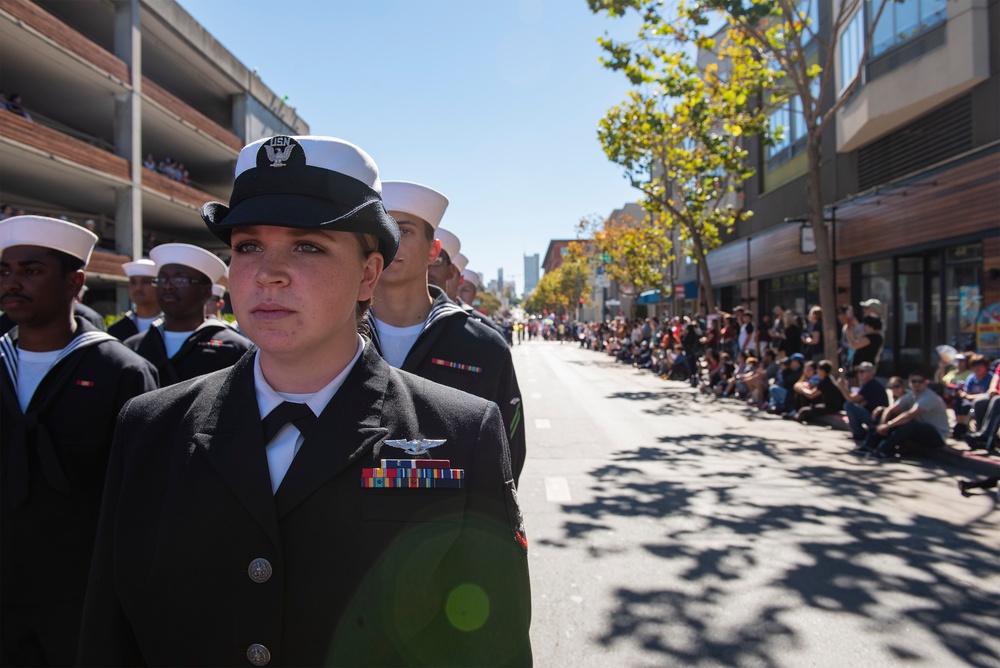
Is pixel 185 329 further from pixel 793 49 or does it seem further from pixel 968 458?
pixel 793 49

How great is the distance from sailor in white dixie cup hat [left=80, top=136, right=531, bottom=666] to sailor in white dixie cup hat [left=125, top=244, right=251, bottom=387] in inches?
104

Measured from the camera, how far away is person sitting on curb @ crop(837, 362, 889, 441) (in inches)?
393

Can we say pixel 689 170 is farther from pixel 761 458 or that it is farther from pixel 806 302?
pixel 761 458

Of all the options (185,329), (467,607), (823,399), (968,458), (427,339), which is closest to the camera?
(467,607)

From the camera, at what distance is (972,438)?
29.3 feet

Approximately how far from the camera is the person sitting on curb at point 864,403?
32.8 ft

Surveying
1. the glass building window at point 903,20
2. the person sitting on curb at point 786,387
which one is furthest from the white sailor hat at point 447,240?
the glass building window at point 903,20

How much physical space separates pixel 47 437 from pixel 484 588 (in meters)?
1.96

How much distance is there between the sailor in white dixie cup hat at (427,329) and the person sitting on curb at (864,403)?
27.1 ft

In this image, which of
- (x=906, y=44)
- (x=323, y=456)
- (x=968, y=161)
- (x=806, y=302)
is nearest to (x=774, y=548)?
(x=323, y=456)

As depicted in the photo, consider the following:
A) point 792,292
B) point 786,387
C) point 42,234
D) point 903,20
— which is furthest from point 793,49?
point 42,234

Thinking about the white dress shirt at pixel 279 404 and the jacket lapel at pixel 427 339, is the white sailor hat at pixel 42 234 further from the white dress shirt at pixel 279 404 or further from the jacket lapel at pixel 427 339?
the white dress shirt at pixel 279 404

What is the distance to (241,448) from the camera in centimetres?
155

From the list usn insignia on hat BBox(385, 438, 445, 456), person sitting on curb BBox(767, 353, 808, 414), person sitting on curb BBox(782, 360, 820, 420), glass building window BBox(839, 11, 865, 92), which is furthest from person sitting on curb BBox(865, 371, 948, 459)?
glass building window BBox(839, 11, 865, 92)
